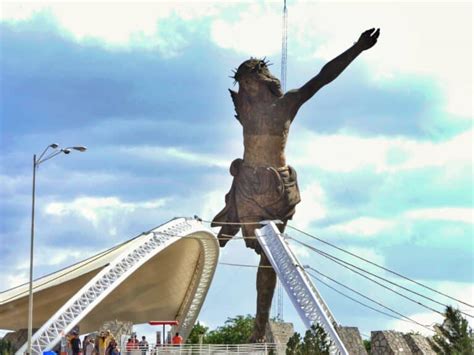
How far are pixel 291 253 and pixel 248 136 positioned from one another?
17.6 ft

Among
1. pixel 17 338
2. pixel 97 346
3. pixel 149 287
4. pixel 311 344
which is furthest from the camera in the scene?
pixel 149 287

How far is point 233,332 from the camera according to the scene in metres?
64.0

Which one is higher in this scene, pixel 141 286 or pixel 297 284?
pixel 141 286

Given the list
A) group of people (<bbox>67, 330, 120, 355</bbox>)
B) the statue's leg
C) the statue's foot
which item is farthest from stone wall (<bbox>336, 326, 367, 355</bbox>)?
group of people (<bbox>67, 330, 120, 355</bbox>)

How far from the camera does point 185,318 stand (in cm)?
4394

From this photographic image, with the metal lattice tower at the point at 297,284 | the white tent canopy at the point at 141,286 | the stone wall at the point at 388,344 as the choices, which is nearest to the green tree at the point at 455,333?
the metal lattice tower at the point at 297,284

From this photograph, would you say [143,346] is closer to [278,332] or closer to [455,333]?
[278,332]

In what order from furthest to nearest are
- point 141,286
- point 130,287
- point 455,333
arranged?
point 141,286
point 130,287
point 455,333

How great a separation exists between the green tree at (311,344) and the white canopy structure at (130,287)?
26.7 feet

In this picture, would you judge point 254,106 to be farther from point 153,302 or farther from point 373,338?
point 153,302

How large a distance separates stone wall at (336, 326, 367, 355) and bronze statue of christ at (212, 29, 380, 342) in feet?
19.9

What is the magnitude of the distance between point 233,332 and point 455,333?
42.1 metres

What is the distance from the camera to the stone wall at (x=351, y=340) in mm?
29188

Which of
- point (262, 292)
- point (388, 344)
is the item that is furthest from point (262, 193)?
point (388, 344)
